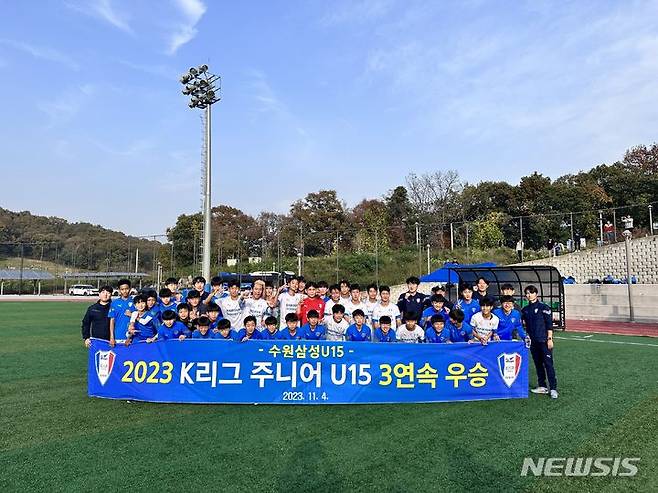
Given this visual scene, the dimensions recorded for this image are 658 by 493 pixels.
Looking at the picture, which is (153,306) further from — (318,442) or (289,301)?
(318,442)

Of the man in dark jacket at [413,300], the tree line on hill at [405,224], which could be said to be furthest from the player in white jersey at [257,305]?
the tree line on hill at [405,224]

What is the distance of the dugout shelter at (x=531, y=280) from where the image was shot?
1541cm

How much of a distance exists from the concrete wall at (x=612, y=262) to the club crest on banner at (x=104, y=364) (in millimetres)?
30492

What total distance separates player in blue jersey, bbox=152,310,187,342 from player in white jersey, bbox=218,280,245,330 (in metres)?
1.09

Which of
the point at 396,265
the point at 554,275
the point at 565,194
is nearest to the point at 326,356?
the point at 554,275

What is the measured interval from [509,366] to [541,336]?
2.74 feet

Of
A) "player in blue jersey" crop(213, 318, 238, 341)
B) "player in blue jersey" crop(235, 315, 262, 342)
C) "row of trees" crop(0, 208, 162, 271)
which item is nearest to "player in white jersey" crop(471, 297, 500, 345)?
"player in blue jersey" crop(235, 315, 262, 342)

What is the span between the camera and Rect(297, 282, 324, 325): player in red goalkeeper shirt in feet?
25.4

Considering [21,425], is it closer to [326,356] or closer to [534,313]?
[326,356]

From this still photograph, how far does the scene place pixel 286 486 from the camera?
146 inches

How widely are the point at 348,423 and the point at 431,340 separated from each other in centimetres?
197

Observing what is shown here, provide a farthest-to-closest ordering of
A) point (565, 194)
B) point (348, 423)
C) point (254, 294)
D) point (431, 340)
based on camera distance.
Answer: point (565, 194), point (254, 294), point (431, 340), point (348, 423)

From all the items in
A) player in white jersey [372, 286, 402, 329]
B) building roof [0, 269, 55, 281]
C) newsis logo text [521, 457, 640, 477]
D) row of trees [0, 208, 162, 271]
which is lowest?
newsis logo text [521, 457, 640, 477]

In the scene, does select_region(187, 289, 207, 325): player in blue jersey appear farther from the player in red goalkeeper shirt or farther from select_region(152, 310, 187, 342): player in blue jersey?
the player in red goalkeeper shirt
